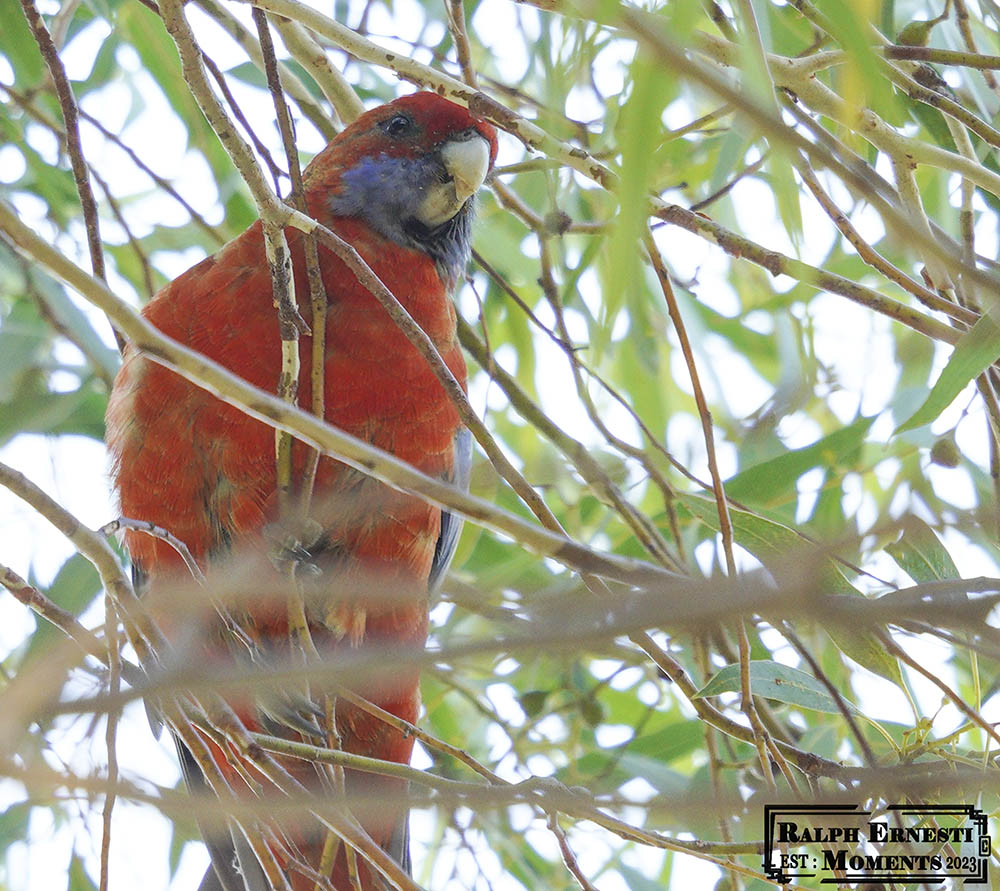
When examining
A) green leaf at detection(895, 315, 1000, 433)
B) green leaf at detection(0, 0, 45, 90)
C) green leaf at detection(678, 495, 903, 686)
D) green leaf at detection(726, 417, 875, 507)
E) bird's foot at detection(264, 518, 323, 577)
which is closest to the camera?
green leaf at detection(895, 315, 1000, 433)

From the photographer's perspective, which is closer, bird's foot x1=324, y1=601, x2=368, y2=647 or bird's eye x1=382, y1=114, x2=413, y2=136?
bird's foot x1=324, y1=601, x2=368, y2=647

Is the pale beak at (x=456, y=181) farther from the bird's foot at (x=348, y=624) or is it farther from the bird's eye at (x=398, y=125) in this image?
the bird's foot at (x=348, y=624)

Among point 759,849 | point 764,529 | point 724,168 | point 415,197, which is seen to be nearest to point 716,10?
point 724,168

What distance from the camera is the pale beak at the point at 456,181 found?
227 cm

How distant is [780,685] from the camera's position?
61.5 inches

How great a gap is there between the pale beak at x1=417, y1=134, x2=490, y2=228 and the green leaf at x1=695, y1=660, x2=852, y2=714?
112 centimetres

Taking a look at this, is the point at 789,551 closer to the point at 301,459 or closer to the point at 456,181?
the point at 301,459

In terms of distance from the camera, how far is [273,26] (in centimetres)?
192

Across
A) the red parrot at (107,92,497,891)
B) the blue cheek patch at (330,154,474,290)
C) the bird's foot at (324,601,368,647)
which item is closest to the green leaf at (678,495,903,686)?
the red parrot at (107,92,497,891)

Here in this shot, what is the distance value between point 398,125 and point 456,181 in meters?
0.17

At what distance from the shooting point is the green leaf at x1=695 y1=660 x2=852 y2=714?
1.50 m

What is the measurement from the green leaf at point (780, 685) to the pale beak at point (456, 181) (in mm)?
1120

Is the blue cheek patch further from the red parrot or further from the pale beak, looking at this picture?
the red parrot

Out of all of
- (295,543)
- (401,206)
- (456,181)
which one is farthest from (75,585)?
(456,181)
